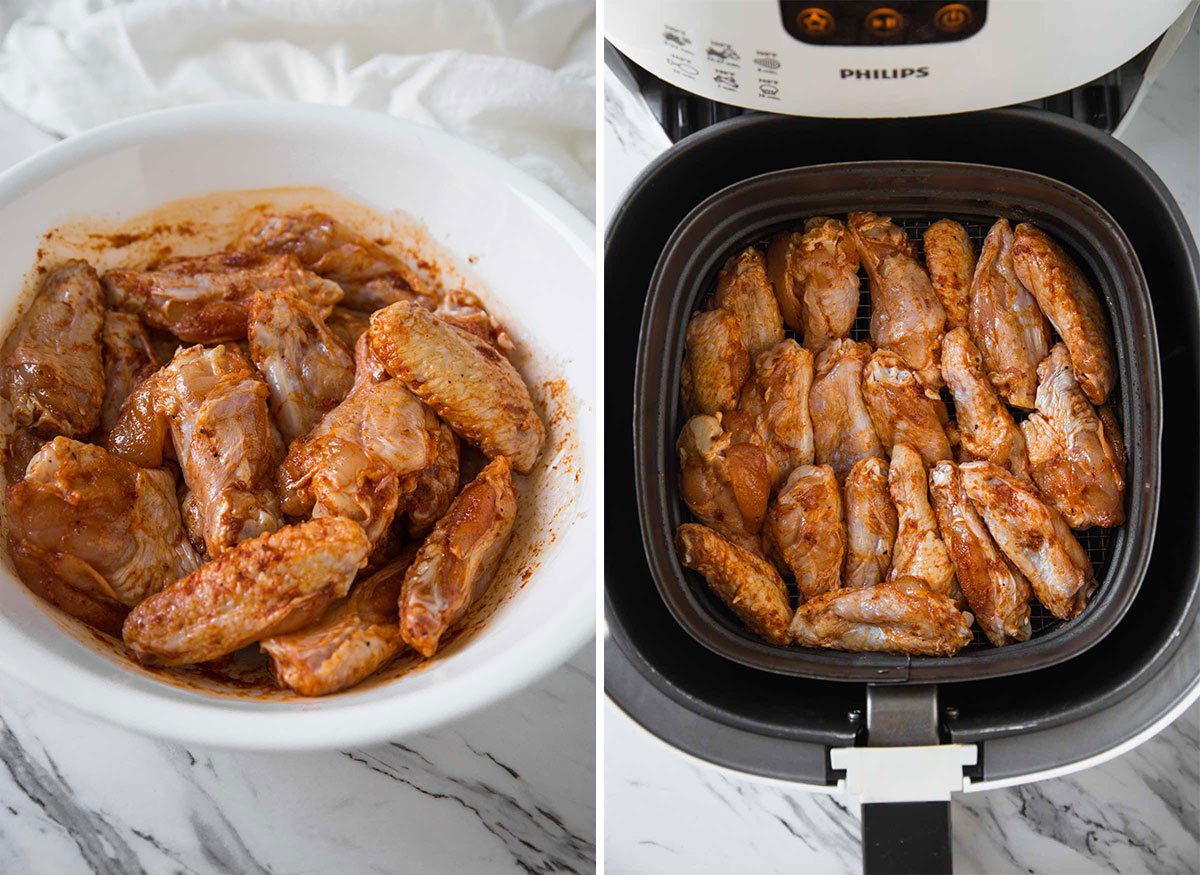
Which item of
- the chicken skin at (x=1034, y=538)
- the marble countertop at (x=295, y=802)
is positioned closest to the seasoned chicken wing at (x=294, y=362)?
the marble countertop at (x=295, y=802)

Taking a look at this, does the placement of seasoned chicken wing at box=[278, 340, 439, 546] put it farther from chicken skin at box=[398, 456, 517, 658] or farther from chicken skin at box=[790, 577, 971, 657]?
chicken skin at box=[790, 577, 971, 657]

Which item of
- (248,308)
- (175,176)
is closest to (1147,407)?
(248,308)

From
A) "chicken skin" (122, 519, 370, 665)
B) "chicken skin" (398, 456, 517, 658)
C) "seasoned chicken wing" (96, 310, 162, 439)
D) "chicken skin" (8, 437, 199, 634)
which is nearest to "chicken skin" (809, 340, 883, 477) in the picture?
"chicken skin" (398, 456, 517, 658)

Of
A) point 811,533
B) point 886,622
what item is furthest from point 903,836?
point 811,533

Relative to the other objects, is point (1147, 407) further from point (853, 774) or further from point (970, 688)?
point (853, 774)

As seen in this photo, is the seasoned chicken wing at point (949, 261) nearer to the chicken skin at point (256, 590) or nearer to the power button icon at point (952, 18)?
the power button icon at point (952, 18)

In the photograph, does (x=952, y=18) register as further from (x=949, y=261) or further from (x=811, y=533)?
(x=811, y=533)
